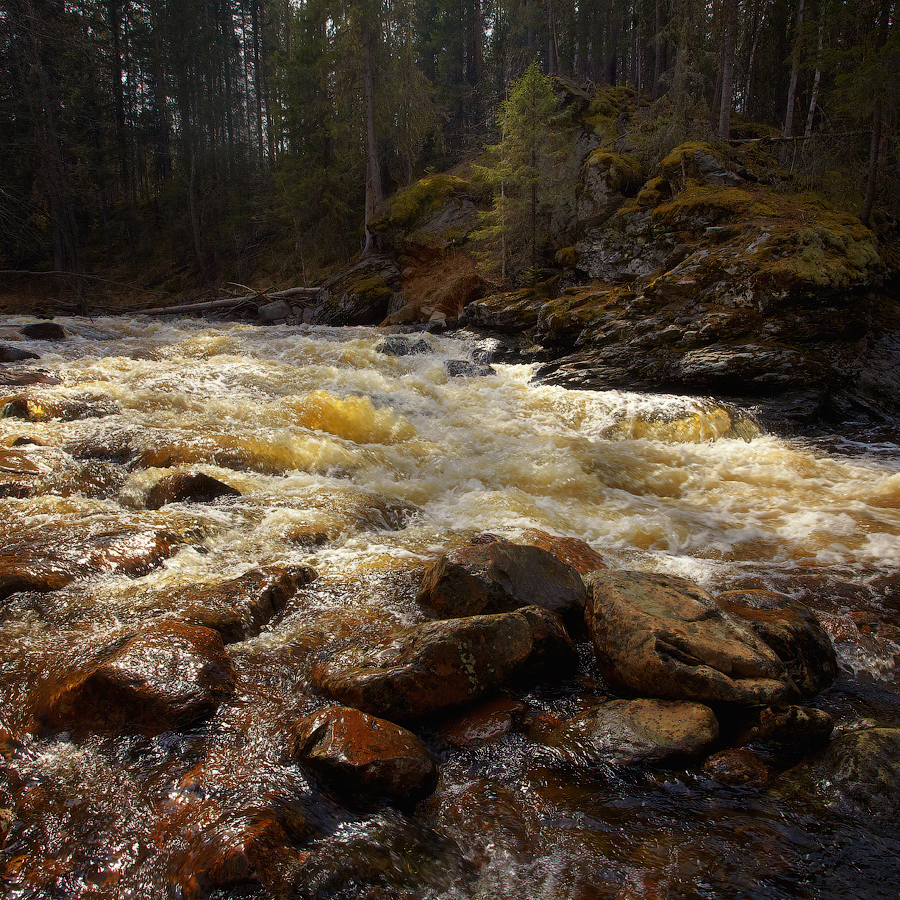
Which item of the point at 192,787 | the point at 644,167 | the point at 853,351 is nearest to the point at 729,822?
the point at 192,787

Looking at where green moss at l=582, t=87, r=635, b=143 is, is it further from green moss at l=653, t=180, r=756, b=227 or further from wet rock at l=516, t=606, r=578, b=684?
wet rock at l=516, t=606, r=578, b=684

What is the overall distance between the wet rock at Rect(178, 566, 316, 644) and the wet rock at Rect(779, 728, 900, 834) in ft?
11.0

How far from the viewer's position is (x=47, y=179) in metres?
23.8

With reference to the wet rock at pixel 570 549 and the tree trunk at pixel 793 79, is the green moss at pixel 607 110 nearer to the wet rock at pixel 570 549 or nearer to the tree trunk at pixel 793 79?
the tree trunk at pixel 793 79

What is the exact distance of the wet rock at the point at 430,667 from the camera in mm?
3207

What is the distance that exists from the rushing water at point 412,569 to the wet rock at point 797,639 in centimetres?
15

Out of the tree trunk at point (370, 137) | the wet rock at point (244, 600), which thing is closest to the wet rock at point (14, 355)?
the wet rock at point (244, 600)

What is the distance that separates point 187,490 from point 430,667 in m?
3.85

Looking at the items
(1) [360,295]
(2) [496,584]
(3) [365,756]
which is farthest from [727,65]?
(3) [365,756]

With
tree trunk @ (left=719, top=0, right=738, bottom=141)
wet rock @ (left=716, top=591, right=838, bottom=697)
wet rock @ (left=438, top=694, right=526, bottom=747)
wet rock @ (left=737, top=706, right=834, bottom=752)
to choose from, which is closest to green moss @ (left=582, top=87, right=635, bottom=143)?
tree trunk @ (left=719, top=0, right=738, bottom=141)

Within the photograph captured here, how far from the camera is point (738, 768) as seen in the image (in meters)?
2.89

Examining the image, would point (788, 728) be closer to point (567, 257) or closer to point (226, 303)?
point (567, 257)

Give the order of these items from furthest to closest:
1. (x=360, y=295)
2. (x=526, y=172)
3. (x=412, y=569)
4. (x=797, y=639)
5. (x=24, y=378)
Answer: (x=360, y=295)
(x=526, y=172)
(x=24, y=378)
(x=412, y=569)
(x=797, y=639)

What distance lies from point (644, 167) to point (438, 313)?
742cm
